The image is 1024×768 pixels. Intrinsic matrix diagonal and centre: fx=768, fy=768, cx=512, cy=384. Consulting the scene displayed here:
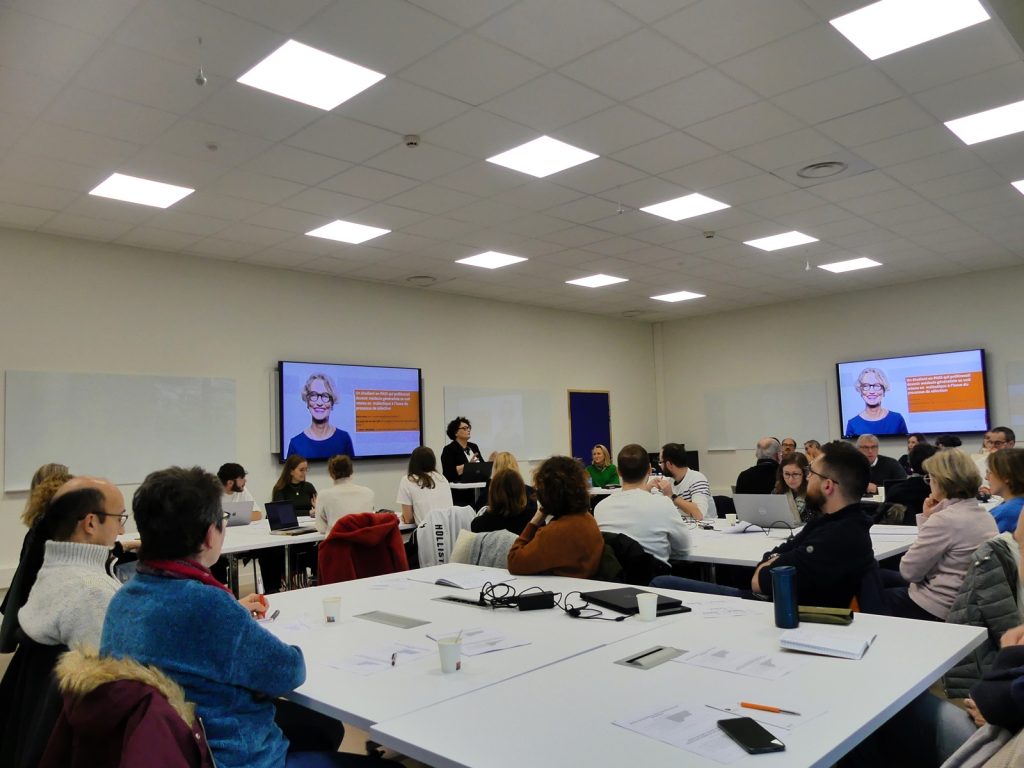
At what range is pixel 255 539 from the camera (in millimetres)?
5105

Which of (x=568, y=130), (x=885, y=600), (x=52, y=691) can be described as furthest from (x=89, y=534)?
(x=568, y=130)

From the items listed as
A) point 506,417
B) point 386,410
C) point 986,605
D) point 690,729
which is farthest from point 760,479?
point 506,417

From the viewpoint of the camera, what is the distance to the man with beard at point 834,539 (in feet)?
8.61

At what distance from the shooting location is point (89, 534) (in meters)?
2.26

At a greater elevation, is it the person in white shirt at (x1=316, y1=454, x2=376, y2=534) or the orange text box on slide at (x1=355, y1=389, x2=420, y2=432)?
the orange text box on slide at (x1=355, y1=389, x2=420, y2=432)

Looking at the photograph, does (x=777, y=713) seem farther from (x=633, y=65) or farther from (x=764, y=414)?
(x=764, y=414)

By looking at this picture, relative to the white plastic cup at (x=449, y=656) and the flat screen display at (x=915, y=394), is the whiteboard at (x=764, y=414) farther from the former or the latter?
the white plastic cup at (x=449, y=656)

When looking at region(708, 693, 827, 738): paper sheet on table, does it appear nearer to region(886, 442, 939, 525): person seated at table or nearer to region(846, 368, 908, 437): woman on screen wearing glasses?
region(886, 442, 939, 525): person seated at table

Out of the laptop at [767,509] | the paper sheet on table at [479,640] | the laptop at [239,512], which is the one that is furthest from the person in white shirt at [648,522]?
the laptop at [239,512]

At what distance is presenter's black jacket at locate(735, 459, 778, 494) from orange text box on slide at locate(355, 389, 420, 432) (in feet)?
14.5

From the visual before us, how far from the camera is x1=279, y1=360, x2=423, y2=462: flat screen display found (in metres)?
8.12

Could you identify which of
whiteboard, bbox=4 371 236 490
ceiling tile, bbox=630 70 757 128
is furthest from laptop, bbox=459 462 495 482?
ceiling tile, bbox=630 70 757 128

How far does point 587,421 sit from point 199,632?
1005 cm

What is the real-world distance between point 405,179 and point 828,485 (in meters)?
3.93
